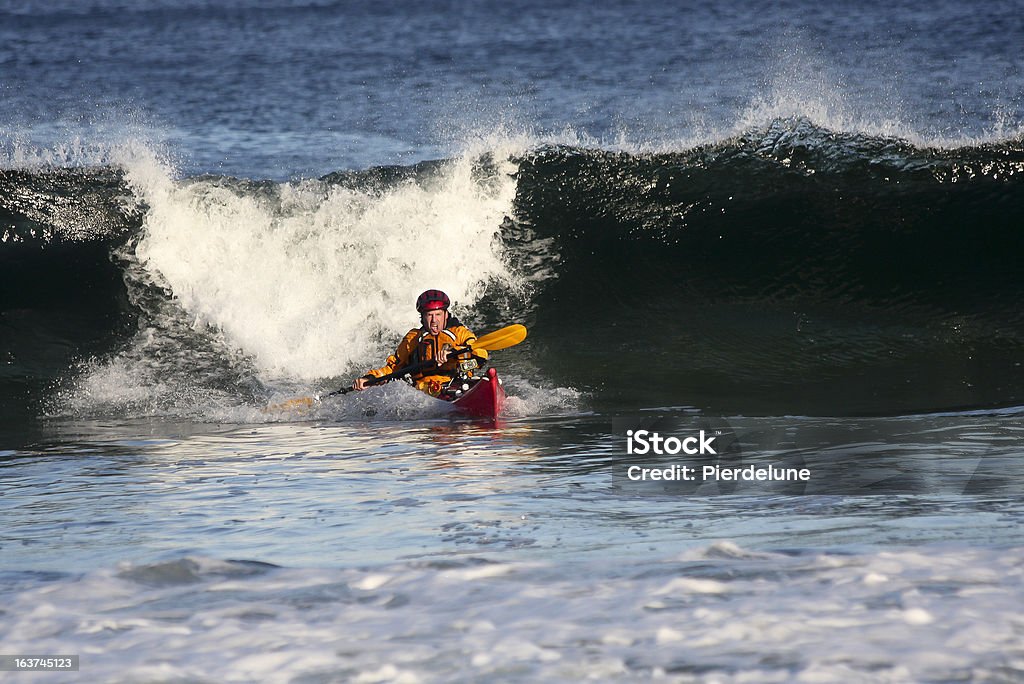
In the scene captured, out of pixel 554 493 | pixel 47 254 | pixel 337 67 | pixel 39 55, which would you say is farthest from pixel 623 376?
pixel 39 55

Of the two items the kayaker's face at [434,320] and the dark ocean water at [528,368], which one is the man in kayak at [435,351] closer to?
the kayaker's face at [434,320]

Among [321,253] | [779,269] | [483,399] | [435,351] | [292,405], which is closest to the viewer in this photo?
[483,399]

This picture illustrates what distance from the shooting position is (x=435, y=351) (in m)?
9.35

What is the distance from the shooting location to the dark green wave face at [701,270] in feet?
36.1

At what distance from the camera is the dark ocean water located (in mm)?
3449

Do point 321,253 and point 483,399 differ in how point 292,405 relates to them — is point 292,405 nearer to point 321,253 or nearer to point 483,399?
point 483,399

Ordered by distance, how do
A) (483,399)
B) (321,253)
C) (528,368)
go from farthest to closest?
(321,253) < (528,368) < (483,399)

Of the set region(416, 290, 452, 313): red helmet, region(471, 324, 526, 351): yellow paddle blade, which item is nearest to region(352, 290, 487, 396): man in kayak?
region(416, 290, 452, 313): red helmet

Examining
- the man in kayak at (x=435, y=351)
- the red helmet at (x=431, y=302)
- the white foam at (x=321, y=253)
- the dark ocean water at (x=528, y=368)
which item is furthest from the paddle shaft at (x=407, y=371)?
the white foam at (x=321, y=253)

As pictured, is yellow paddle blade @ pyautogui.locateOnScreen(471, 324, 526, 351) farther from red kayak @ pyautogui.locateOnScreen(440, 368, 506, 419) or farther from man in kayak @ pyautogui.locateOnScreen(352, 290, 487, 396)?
red kayak @ pyautogui.locateOnScreen(440, 368, 506, 419)

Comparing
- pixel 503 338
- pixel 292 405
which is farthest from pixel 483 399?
pixel 292 405

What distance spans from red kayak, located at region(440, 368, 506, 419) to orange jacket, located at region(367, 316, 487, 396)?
22.8 inches

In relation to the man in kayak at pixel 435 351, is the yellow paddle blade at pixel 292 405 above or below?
below

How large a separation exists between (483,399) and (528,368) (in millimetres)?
3014
